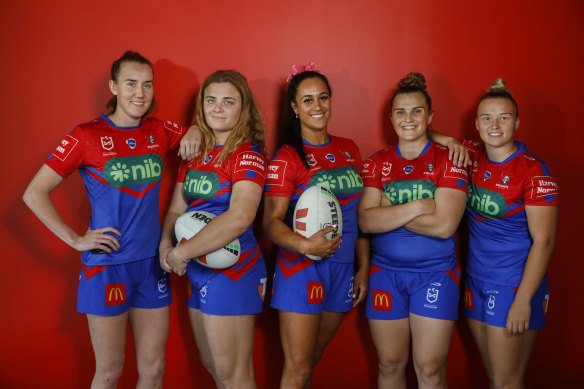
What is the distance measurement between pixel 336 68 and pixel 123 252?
5.11 ft

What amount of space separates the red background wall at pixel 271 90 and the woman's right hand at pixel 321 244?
772 mm

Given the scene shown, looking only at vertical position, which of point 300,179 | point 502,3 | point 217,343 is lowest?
point 217,343

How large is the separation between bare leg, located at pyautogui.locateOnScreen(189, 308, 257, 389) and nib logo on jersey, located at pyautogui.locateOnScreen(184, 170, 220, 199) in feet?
1.76

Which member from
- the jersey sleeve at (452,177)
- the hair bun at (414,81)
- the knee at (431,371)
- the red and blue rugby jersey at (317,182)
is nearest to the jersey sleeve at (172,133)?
the red and blue rugby jersey at (317,182)

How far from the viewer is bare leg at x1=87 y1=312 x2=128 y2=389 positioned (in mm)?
2029

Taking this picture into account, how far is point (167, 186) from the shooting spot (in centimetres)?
261

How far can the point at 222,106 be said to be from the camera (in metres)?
2.13

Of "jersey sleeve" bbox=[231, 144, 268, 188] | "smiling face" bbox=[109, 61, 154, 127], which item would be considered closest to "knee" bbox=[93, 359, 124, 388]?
"jersey sleeve" bbox=[231, 144, 268, 188]

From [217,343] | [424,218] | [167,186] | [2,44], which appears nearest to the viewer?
[217,343]

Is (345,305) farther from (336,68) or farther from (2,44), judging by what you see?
Result: (2,44)

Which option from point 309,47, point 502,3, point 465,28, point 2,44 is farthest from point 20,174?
point 502,3

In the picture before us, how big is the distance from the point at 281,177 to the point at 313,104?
42 cm

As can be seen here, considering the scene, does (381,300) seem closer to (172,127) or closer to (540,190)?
(540,190)

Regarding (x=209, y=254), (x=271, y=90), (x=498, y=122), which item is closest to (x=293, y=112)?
(x=271, y=90)
